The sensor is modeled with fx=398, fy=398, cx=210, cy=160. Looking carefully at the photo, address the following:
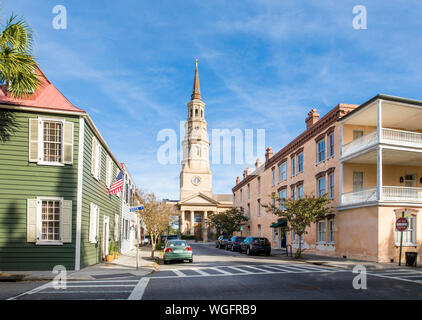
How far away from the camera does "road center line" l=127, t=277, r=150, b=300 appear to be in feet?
33.7

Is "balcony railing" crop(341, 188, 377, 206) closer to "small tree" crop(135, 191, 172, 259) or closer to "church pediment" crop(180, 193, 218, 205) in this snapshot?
"small tree" crop(135, 191, 172, 259)

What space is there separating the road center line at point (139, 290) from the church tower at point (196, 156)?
270 feet

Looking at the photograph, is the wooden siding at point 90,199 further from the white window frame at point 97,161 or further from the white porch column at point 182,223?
the white porch column at point 182,223

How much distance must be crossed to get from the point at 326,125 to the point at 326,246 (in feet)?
30.9

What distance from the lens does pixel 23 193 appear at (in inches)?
670

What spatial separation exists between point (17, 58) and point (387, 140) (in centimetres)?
2102

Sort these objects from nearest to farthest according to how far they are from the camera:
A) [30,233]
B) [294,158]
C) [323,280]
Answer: [323,280]
[30,233]
[294,158]

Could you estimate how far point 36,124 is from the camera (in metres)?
17.3

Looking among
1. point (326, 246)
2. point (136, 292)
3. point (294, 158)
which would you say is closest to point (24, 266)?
point (136, 292)

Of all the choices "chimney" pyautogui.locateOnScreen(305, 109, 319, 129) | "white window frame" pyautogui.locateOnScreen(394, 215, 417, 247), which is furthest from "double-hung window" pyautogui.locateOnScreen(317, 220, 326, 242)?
"chimney" pyautogui.locateOnScreen(305, 109, 319, 129)

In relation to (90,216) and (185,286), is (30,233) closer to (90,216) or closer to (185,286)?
(90,216)

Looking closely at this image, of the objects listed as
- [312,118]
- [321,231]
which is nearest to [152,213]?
[321,231]

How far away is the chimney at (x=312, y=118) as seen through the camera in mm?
35438
